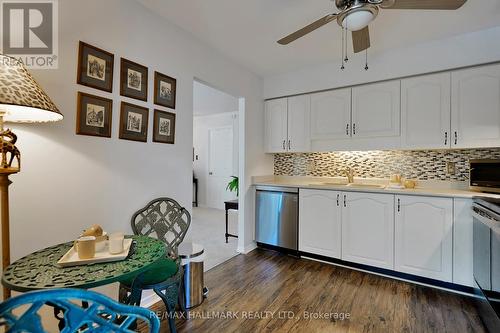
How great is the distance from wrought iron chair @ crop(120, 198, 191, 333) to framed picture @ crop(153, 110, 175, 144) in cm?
55

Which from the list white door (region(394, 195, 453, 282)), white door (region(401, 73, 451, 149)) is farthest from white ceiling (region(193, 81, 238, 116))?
white door (region(394, 195, 453, 282))

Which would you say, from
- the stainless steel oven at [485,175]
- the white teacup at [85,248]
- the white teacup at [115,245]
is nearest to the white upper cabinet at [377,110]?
the stainless steel oven at [485,175]

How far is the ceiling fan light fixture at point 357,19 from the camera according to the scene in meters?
1.49

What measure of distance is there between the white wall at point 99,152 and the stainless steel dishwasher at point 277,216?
4.01 feet

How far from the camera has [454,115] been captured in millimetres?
2439

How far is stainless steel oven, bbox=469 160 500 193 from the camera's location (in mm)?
2135

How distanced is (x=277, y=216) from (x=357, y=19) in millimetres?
2351

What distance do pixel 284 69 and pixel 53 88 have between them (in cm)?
266

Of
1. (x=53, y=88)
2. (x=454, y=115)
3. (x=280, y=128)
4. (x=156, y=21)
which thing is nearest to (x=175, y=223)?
(x=53, y=88)

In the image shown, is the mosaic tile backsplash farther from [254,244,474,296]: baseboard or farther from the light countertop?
[254,244,474,296]: baseboard

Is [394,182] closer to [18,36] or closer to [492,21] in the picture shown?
[492,21]

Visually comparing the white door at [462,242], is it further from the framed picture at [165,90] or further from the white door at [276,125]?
the framed picture at [165,90]

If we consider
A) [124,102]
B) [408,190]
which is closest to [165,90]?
[124,102]

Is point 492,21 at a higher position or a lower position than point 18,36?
higher
